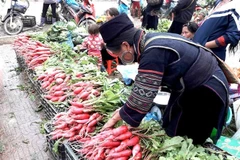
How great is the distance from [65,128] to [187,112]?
4.00 ft

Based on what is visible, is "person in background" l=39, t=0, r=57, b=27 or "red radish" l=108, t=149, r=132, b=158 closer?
"red radish" l=108, t=149, r=132, b=158

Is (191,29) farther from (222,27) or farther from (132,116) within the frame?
(132,116)

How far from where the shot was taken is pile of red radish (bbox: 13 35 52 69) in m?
4.18

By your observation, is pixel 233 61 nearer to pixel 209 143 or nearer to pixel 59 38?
pixel 209 143

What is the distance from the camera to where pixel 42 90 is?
352 centimetres

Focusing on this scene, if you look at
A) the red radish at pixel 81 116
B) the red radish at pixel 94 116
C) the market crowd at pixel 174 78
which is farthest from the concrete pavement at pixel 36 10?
the market crowd at pixel 174 78

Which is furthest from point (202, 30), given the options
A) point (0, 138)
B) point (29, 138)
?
point (0, 138)

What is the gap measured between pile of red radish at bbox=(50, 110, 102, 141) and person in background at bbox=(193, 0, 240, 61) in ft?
5.34

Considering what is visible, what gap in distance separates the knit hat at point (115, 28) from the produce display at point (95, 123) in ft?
2.49

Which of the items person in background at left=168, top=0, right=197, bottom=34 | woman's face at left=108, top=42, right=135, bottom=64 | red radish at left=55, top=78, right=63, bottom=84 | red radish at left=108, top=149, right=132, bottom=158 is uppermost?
woman's face at left=108, top=42, right=135, bottom=64

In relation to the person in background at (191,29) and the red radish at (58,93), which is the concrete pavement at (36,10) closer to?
the red radish at (58,93)

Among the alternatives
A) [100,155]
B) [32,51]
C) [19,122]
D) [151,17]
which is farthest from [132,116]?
[151,17]

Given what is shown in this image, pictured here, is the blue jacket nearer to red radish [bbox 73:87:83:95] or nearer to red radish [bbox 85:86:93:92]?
red radish [bbox 85:86:93:92]

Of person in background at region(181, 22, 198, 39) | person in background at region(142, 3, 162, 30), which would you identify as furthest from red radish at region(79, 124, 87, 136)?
person in background at region(142, 3, 162, 30)
